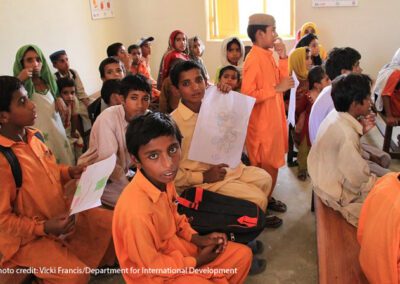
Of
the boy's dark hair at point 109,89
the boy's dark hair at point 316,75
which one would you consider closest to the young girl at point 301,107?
the boy's dark hair at point 316,75

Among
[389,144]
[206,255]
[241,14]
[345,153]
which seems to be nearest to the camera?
[206,255]

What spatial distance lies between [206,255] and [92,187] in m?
0.56

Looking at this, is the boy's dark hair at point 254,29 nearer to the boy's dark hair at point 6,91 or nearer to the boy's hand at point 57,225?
the boy's dark hair at point 6,91

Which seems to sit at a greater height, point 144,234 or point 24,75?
point 24,75

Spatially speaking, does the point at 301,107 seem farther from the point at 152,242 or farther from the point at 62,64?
the point at 62,64

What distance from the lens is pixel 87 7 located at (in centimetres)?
537

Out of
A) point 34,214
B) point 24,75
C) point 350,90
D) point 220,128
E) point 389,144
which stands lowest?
point 389,144

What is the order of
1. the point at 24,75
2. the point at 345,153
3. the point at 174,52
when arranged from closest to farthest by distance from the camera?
the point at 345,153
the point at 24,75
the point at 174,52

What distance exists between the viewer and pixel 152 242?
1.31 metres

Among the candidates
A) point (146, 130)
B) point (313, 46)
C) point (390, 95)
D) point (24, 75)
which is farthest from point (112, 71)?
point (390, 95)

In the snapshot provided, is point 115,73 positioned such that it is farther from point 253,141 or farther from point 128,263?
point 128,263

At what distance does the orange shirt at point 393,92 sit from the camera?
3.21 metres

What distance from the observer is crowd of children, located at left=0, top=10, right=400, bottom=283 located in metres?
1.34

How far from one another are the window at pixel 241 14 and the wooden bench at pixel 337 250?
4.80m
